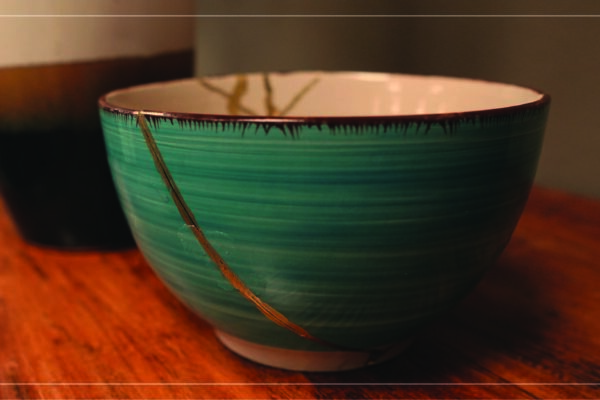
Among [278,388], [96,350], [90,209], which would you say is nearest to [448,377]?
[278,388]

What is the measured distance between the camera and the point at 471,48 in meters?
0.59

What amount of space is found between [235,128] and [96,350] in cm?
17

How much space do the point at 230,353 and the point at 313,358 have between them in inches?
2.1

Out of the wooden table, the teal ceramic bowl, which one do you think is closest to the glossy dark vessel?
the wooden table

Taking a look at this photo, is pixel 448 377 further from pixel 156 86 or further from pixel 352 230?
pixel 156 86

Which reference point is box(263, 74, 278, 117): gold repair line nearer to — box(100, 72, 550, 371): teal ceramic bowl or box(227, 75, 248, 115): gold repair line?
box(227, 75, 248, 115): gold repair line

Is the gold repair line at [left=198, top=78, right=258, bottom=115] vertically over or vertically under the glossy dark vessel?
over

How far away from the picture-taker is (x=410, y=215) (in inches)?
9.9

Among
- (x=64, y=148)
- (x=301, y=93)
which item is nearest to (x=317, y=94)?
(x=301, y=93)

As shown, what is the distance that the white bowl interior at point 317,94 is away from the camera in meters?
0.40

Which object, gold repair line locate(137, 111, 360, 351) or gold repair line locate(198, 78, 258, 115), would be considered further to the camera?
gold repair line locate(198, 78, 258, 115)

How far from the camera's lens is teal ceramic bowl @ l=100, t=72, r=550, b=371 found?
243 mm

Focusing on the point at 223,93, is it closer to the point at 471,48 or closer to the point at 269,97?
the point at 269,97

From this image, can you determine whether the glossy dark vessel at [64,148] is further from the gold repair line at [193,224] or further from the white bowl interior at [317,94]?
the gold repair line at [193,224]
